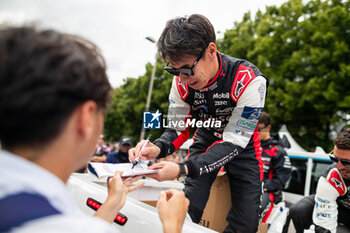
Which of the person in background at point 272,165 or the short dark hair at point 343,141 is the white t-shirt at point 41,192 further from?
the person in background at point 272,165

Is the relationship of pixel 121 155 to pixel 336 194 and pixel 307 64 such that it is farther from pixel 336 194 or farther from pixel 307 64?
pixel 307 64

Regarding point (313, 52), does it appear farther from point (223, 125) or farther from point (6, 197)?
point (6, 197)

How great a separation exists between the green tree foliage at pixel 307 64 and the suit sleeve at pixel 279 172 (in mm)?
6899

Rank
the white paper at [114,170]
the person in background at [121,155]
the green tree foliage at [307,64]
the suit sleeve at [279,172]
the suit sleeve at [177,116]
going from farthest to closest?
the green tree foliage at [307,64]
the person in background at [121,155]
the suit sleeve at [279,172]
the suit sleeve at [177,116]
the white paper at [114,170]

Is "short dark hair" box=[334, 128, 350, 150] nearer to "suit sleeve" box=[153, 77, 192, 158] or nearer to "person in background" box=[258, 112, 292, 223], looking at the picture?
"suit sleeve" box=[153, 77, 192, 158]

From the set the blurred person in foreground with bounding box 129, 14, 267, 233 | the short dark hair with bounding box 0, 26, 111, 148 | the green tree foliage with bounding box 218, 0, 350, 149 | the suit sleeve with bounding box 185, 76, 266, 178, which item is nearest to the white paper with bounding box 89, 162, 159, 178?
the blurred person in foreground with bounding box 129, 14, 267, 233

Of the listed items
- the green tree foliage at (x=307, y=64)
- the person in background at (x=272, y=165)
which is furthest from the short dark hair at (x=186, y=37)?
the green tree foliage at (x=307, y=64)

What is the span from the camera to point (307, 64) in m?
11.9

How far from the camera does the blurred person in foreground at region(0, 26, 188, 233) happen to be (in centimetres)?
63

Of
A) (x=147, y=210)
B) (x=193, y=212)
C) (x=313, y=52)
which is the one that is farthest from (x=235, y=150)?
(x=313, y=52)

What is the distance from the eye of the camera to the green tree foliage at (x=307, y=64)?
1088cm

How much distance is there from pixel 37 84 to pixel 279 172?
465cm

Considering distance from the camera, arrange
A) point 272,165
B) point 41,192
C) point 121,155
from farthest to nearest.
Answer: point 121,155 < point 272,165 < point 41,192

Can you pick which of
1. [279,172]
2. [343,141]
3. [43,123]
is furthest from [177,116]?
[279,172]
